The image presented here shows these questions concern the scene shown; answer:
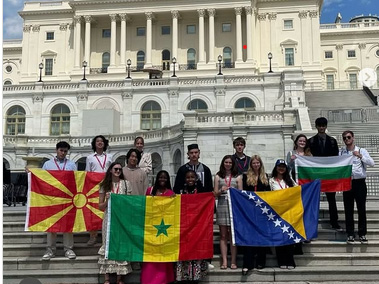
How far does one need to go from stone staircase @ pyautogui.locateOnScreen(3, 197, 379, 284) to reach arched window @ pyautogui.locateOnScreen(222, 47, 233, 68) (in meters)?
58.7

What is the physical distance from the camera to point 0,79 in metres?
6.27

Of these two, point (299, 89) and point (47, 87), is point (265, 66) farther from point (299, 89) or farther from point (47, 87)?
point (47, 87)

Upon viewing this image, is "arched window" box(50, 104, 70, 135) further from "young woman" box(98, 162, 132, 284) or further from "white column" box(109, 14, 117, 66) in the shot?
"young woman" box(98, 162, 132, 284)

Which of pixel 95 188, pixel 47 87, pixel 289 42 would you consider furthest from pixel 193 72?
pixel 95 188

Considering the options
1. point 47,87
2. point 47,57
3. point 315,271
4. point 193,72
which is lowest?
point 315,271

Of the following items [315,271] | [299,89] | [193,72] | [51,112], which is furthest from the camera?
[193,72]

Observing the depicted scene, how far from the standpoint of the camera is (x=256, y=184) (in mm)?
9992

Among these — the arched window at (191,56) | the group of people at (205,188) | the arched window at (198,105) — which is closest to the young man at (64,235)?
the group of people at (205,188)

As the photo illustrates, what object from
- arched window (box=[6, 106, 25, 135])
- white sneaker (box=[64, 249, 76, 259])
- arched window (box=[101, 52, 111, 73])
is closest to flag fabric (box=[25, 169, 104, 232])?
white sneaker (box=[64, 249, 76, 259])

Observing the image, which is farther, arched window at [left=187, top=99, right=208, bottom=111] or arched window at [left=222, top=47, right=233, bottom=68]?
arched window at [left=222, top=47, right=233, bottom=68]

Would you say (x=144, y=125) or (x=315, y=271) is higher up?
(x=144, y=125)

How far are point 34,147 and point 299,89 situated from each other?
77.4ft

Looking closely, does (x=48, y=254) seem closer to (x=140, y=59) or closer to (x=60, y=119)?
(x=60, y=119)

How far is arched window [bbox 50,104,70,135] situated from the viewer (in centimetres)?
4766
